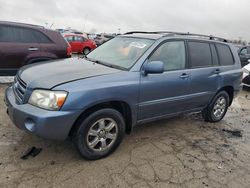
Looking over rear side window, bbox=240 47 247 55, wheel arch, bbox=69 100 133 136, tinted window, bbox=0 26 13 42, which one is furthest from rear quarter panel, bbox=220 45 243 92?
rear side window, bbox=240 47 247 55

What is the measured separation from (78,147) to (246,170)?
92.2 inches

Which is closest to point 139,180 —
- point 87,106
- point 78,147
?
point 78,147

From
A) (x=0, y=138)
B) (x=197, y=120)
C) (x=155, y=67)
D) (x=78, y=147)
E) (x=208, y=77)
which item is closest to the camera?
(x=78, y=147)

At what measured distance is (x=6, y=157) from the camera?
10.8ft

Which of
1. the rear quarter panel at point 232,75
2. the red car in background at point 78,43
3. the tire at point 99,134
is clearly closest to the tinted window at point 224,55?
the rear quarter panel at point 232,75

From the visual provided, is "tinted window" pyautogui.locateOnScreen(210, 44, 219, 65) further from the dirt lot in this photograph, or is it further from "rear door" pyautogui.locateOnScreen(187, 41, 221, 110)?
the dirt lot

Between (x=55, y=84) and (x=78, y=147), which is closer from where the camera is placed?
(x=55, y=84)

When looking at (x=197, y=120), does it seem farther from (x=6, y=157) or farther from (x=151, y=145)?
(x=6, y=157)

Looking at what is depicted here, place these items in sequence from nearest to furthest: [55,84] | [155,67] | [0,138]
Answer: [55,84] < [155,67] < [0,138]

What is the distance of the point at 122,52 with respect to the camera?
13.3 ft

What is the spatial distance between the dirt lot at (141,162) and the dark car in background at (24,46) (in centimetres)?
223

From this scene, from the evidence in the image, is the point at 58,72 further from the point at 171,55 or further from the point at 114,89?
the point at 171,55

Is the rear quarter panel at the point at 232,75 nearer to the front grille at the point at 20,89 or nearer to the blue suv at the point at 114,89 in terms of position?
the blue suv at the point at 114,89

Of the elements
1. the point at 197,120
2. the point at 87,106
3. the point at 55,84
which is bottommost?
the point at 197,120
